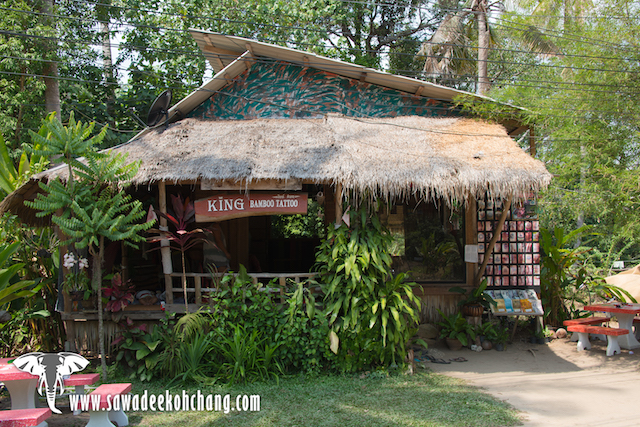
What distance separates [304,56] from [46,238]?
556 cm

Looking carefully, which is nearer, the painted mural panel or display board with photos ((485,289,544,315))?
display board with photos ((485,289,544,315))

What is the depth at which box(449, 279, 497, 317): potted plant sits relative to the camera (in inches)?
306

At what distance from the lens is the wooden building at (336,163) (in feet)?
21.8

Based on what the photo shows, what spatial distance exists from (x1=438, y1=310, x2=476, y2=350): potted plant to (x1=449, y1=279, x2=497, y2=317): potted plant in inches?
7.6

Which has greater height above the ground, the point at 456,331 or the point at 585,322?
the point at 585,322

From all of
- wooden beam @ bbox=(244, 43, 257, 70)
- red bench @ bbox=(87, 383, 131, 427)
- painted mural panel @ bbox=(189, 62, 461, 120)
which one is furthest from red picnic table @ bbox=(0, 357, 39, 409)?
wooden beam @ bbox=(244, 43, 257, 70)

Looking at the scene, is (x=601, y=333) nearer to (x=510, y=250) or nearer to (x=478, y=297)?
(x=478, y=297)

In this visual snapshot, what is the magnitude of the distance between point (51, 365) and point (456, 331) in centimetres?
587

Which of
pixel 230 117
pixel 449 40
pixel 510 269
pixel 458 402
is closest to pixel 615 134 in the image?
pixel 510 269

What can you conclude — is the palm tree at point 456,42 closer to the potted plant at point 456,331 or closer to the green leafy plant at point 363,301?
the potted plant at point 456,331

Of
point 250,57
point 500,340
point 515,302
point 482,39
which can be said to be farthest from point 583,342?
point 482,39

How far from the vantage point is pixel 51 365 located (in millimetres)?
4965

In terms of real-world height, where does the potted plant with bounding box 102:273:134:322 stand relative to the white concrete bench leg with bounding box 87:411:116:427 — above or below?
above

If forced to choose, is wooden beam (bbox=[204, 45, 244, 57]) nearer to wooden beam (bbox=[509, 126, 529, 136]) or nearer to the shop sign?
the shop sign
